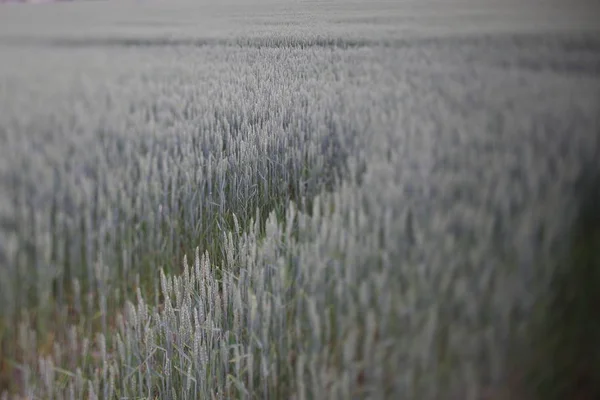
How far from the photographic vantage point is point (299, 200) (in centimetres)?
166

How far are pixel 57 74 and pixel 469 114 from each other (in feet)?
3.64

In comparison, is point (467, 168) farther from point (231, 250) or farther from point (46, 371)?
point (46, 371)

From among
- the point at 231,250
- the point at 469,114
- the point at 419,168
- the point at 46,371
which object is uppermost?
the point at 469,114

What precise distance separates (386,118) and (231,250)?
23.2 inches

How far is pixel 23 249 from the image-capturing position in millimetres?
1681

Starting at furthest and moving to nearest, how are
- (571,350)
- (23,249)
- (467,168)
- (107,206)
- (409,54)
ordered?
1. (107,206)
2. (23,249)
3. (409,54)
4. (467,168)
5. (571,350)

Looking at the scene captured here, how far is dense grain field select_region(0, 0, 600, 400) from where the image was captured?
1263mm

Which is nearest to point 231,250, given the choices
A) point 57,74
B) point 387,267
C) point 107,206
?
point 107,206

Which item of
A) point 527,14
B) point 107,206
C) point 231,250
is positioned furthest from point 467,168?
point 107,206

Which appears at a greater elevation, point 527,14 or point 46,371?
point 527,14

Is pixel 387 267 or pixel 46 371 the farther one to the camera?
pixel 46 371

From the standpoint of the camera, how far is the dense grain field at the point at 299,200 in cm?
126

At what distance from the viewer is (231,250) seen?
1.78 m

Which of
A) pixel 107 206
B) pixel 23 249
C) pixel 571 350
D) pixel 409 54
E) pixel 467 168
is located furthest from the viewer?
pixel 107 206
